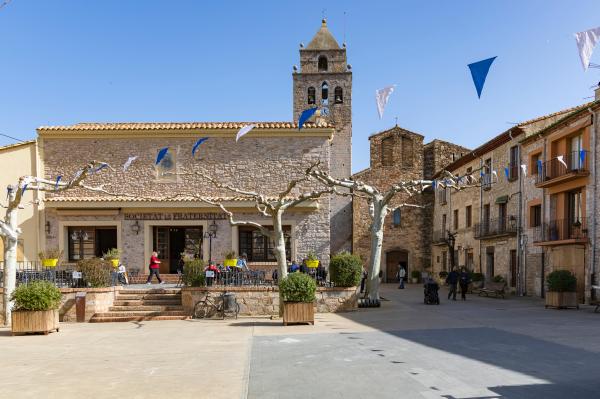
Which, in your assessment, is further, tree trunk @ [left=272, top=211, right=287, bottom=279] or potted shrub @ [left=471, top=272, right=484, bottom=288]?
potted shrub @ [left=471, top=272, right=484, bottom=288]

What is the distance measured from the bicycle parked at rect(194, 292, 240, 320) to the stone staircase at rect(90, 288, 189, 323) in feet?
1.46

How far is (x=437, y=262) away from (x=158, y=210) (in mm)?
21259

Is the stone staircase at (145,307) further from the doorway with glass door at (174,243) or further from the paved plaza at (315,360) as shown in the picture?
the doorway with glass door at (174,243)

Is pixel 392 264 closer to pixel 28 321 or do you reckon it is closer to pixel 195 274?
pixel 195 274

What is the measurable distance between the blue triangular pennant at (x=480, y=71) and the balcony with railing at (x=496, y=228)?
58.8ft

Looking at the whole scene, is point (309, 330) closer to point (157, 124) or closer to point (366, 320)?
point (366, 320)

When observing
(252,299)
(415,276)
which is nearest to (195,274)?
(252,299)

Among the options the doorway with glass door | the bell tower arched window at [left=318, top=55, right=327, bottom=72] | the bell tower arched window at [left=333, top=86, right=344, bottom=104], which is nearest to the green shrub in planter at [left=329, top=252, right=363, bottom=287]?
the doorway with glass door

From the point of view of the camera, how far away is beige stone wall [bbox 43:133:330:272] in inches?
858

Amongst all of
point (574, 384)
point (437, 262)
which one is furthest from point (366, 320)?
point (437, 262)

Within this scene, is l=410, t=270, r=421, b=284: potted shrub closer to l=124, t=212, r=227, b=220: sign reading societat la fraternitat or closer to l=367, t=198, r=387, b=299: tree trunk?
l=124, t=212, r=227, b=220: sign reading societat la fraternitat

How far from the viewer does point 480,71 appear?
9383 millimetres

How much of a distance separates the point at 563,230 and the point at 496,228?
6.19 m

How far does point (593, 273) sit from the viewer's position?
1944 centimetres
